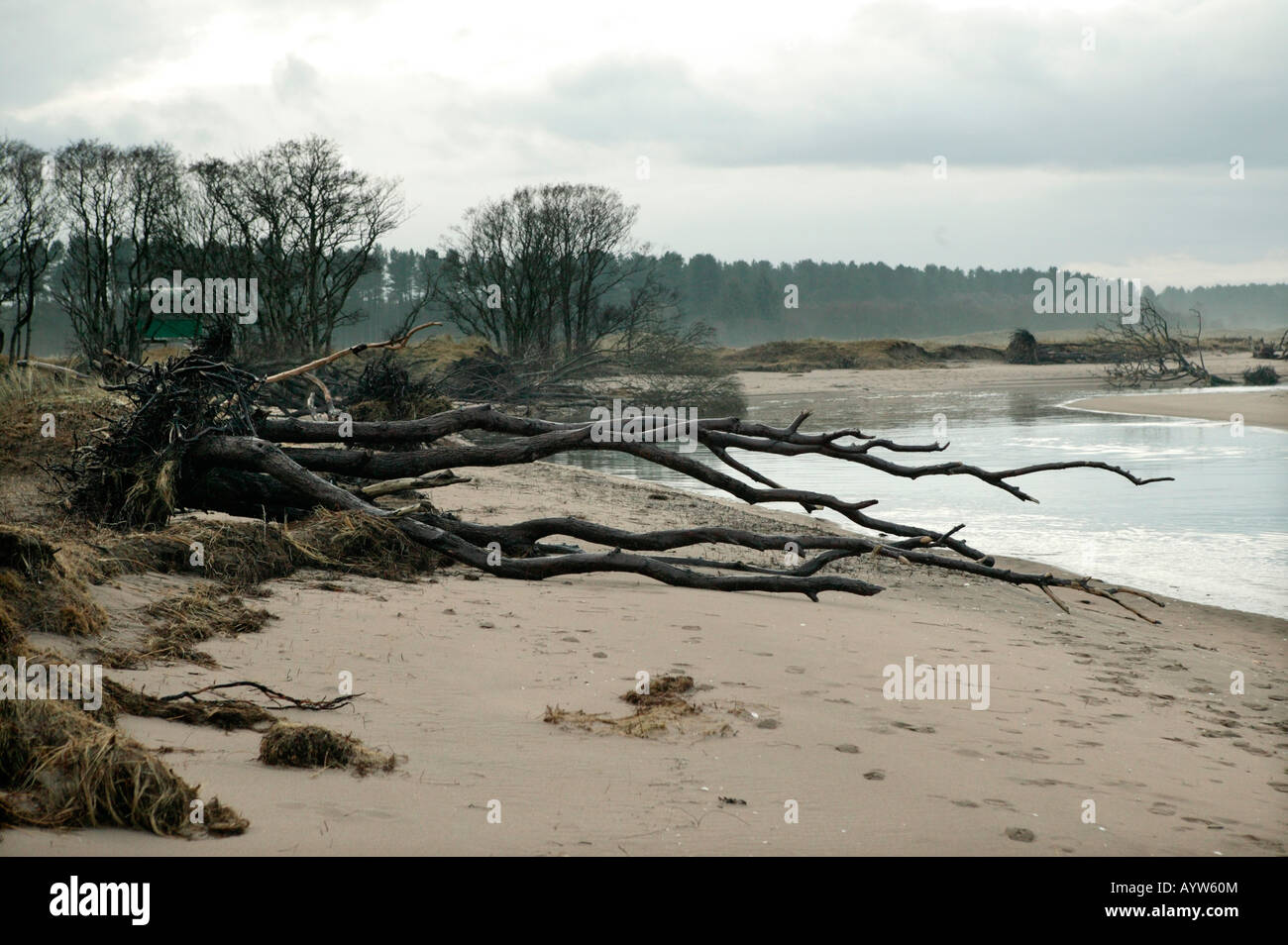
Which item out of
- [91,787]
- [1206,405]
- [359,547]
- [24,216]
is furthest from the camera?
[24,216]

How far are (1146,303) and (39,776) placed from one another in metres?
38.5

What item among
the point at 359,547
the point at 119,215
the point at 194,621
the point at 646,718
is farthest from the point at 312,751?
the point at 119,215

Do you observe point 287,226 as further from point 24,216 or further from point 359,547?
point 359,547

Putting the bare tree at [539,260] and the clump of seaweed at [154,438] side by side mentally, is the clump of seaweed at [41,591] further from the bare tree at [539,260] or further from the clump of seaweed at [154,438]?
the bare tree at [539,260]

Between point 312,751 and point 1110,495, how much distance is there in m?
12.8

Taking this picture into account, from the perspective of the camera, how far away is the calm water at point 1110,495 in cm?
965

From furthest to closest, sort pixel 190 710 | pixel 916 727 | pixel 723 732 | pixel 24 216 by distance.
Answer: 1. pixel 24 216
2. pixel 916 727
3. pixel 723 732
4. pixel 190 710

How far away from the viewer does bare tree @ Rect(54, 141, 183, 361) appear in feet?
111

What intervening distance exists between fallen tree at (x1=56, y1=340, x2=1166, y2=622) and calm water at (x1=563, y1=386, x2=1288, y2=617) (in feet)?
7.88

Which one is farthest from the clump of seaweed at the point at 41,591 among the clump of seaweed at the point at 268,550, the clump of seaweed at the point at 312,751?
the clump of seaweed at the point at 312,751

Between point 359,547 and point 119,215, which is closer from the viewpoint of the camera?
point 359,547

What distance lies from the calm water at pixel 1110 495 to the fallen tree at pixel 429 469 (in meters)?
2.40

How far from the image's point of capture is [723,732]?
438 cm

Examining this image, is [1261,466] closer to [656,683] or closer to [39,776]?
[656,683]
